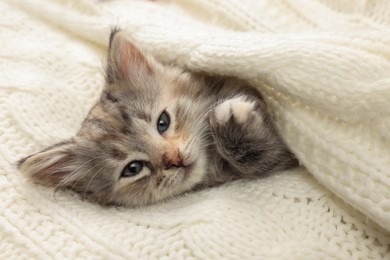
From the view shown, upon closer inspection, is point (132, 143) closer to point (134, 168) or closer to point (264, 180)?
point (134, 168)

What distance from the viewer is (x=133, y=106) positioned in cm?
154

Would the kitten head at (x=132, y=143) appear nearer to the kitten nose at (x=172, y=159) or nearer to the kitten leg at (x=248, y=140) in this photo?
the kitten nose at (x=172, y=159)

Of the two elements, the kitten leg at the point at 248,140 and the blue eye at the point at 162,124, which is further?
the blue eye at the point at 162,124

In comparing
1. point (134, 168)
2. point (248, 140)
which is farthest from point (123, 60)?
point (248, 140)

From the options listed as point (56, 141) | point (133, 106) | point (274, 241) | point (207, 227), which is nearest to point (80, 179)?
point (56, 141)

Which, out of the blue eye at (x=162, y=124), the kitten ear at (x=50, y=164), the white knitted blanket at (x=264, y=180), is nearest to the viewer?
the white knitted blanket at (x=264, y=180)

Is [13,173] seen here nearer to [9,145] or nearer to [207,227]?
[9,145]

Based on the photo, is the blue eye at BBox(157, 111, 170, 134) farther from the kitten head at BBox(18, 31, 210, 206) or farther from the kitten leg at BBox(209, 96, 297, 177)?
the kitten leg at BBox(209, 96, 297, 177)

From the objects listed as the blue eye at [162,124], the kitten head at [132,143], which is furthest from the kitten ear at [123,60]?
the blue eye at [162,124]

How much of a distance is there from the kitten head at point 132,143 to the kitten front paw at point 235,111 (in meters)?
0.16

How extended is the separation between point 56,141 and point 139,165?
0.34 m

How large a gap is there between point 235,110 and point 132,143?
40 cm

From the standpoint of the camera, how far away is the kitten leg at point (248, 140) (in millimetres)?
1343

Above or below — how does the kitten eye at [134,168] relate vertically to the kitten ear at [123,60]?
below
